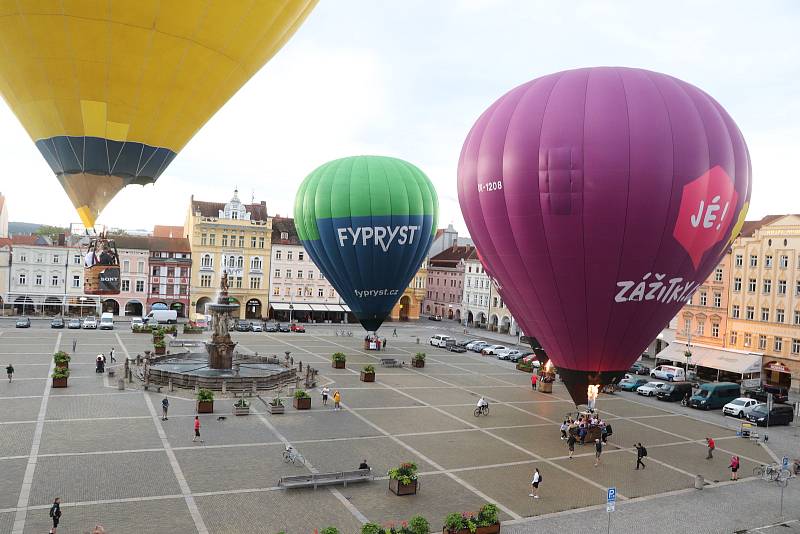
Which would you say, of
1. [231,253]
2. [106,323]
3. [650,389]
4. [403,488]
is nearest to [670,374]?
[650,389]

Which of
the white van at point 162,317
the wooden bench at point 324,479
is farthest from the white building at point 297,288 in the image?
the wooden bench at point 324,479

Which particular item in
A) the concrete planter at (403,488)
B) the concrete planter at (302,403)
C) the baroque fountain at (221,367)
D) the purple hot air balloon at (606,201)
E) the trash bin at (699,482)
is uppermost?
the purple hot air balloon at (606,201)

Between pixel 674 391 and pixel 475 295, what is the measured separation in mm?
39226

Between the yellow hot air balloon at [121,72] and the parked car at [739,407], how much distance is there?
2594 centimetres

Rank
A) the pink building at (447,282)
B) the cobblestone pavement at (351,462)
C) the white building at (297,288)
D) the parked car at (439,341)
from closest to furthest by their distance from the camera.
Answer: the cobblestone pavement at (351,462) → the parked car at (439,341) → the white building at (297,288) → the pink building at (447,282)

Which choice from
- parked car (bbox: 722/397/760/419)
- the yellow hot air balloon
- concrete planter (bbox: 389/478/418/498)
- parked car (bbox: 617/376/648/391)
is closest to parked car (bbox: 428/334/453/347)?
parked car (bbox: 617/376/648/391)

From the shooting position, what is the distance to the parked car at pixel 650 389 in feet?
109

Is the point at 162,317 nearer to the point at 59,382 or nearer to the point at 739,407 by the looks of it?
the point at 59,382

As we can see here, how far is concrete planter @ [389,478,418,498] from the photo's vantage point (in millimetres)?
15898

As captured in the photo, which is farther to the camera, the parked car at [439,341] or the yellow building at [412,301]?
the yellow building at [412,301]

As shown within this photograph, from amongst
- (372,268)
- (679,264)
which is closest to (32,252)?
(372,268)

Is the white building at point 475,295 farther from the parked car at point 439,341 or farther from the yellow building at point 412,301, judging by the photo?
the parked car at point 439,341

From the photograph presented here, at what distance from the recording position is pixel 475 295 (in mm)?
71188

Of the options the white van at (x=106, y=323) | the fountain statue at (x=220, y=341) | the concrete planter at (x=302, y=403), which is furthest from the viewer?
the white van at (x=106, y=323)
